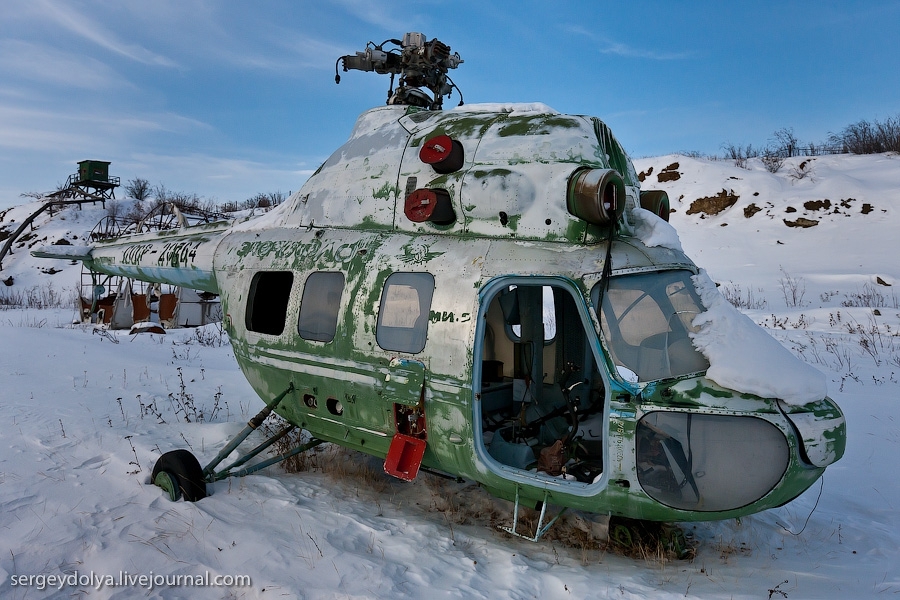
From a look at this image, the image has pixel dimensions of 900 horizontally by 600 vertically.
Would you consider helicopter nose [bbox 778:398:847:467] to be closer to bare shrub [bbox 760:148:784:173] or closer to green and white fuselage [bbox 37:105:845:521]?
green and white fuselage [bbox 37:105:845:521]

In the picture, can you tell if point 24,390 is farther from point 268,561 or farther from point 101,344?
point 268,561

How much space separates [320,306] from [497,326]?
199 cm

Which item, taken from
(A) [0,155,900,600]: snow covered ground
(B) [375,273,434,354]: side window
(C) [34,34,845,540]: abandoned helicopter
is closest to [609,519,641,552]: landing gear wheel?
(A) [0,155,900,600]: snow covered ground

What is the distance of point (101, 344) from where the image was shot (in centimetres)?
1223

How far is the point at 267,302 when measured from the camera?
20.4 ft

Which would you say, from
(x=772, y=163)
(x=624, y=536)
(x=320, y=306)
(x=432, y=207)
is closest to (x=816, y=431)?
(x=624, y=536)

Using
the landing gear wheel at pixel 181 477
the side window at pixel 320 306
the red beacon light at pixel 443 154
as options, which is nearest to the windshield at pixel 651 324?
the red beacon light at pixel 443 154

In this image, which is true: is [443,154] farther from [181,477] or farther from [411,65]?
[181,477]

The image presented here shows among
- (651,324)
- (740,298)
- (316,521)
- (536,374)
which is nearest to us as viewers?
(651,324)

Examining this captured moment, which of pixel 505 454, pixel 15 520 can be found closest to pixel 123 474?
pixel 15 520

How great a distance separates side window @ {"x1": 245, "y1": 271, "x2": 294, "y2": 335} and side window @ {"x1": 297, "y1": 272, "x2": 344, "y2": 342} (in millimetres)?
613

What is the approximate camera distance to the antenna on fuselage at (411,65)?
21.6ft

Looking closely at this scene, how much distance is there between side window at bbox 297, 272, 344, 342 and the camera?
5215 mm

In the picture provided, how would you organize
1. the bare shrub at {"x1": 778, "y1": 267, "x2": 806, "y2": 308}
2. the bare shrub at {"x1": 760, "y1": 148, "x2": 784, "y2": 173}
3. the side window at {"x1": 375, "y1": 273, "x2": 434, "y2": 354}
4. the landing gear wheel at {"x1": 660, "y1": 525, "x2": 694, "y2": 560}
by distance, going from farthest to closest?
the bare shrub at {"x1": 760, "y1": 148, "x2": 784, "y2": 173}, the bare shrub at {"x1": 778, "y1": 267, "x2": 806, "y2": 308}, the side window at {"x1": 375, "y1": 273, "x2": 434, "y2": 354}, the landing gear wheel at {"x1": 660, "y1": 525, "x2": 694, "y2": 560}
